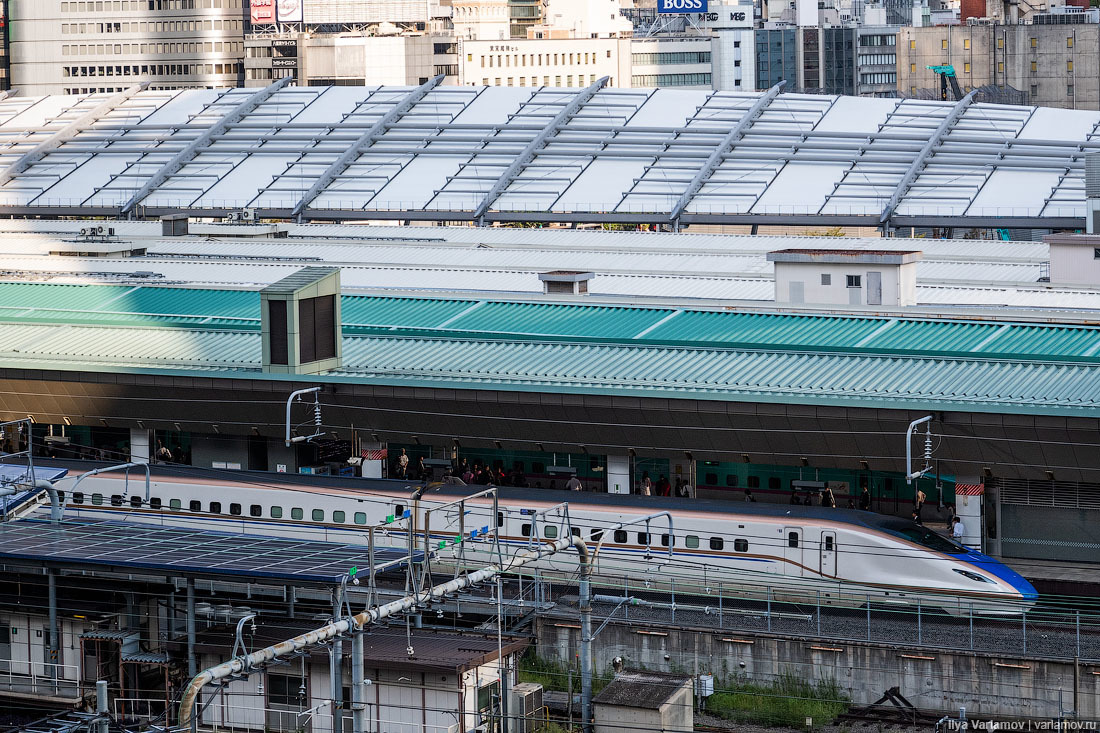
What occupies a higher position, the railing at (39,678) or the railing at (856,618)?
the railing at (856,618)

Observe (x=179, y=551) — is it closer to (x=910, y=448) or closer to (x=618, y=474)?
(x=618, y=474)

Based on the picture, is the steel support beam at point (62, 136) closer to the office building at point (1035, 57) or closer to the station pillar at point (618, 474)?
the station pillar at point (618, 474)

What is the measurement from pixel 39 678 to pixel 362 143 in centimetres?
7209

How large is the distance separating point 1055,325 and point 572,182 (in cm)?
5302

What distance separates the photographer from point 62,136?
11981 cm

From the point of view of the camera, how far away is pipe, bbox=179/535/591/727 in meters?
28.7

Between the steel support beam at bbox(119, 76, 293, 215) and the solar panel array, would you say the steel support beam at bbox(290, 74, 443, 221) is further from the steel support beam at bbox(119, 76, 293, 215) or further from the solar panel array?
the solar panel array

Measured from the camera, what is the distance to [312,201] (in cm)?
10431

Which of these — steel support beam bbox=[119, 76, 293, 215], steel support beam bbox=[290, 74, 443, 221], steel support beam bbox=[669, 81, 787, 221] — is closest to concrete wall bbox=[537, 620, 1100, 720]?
steel support beam bbox=[669, 81, 787, 221]

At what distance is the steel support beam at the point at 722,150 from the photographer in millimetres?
97887

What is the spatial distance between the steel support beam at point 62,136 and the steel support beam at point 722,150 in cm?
4499

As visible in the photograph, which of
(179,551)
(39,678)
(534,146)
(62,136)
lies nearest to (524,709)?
(179,551)

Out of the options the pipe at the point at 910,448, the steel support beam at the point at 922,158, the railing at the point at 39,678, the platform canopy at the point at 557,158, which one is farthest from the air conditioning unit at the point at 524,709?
the steel support beam at the point at 922,158

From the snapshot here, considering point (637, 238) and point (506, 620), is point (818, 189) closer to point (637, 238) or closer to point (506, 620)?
point (637, 238)
